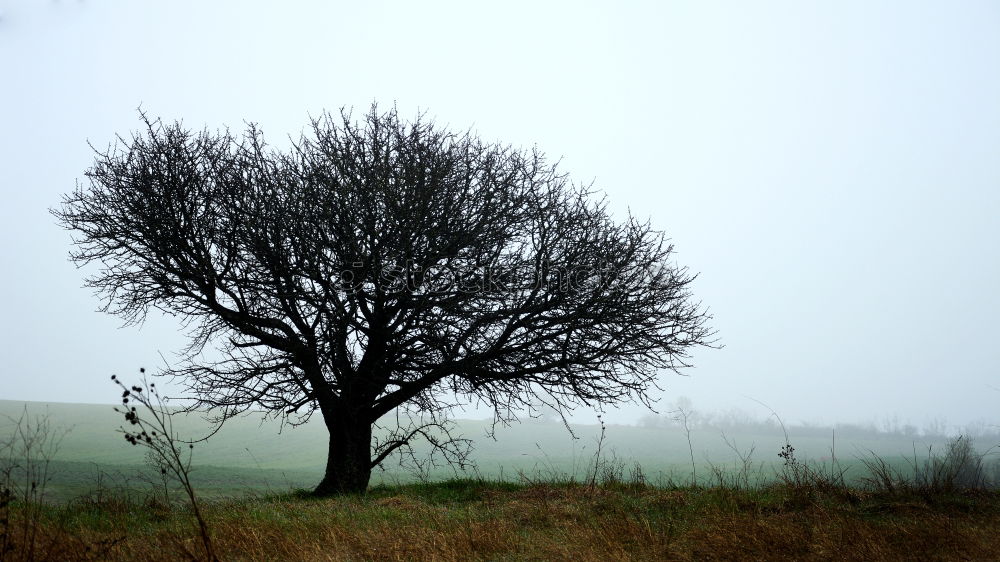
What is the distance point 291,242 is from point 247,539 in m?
6.23

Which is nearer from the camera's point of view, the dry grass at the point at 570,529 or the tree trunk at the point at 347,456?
the dry grass at the point at 570,529

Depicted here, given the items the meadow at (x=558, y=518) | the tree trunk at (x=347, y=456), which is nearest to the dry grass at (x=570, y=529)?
the meadow at (x=558, y=518)

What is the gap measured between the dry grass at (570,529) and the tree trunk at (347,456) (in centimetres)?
238

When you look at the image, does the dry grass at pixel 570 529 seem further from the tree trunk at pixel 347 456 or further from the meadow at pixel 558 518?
the tree trunk at pixel 347 456

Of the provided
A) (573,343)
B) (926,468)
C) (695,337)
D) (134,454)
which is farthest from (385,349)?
(134,454)

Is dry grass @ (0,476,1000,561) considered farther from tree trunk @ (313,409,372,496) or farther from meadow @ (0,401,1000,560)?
tree trunk @ (313,409,372,496)

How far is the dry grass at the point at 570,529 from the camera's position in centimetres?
570

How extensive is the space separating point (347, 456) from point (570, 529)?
7036 mm

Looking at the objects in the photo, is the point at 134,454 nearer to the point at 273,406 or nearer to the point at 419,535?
the point at 273,406

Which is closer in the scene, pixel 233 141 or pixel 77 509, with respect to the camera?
pixel 77 509

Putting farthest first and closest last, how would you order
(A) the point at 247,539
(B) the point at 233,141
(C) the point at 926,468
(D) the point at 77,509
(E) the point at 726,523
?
(B) the point at 233,141 → (C) the point at 926,468 → (D) the point at 77,509 → (E) the point at 726,523 → (A) the point at 247,539

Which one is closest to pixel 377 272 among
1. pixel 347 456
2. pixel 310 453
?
pixel 347 456

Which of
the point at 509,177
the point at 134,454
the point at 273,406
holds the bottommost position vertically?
the point at 134,454

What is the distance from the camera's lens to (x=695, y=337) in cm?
1218
